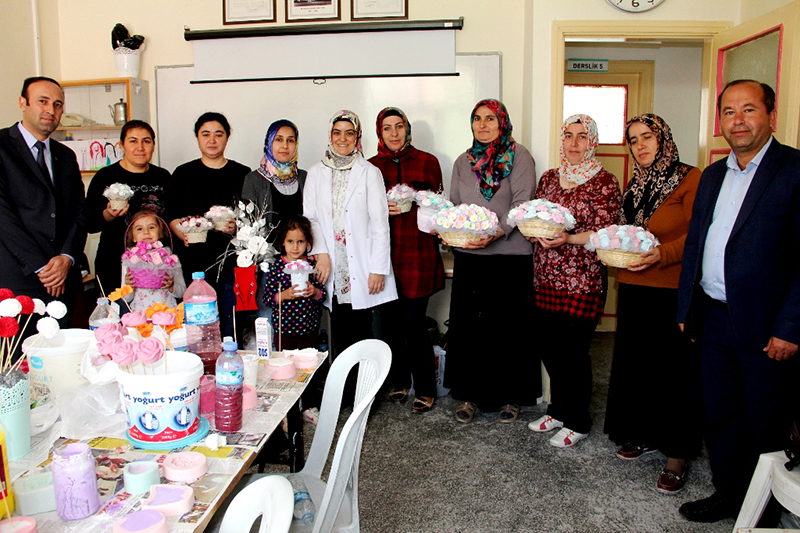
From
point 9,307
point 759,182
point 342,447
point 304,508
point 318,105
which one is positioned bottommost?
point 304,508

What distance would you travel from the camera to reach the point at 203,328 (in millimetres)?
1783

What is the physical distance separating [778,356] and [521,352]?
1326mm

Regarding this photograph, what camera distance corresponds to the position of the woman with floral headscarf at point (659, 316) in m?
2.43

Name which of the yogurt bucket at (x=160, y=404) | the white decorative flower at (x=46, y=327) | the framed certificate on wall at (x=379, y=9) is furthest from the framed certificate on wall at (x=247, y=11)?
the yogurt bucket at (x=160, y=404)

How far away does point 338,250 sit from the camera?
3.06 m

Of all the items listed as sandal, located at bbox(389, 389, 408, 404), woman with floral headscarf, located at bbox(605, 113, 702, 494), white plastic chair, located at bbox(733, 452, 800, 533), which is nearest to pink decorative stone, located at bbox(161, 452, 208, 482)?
white plastic chair, located at bbox(733, 452, 800, 533)

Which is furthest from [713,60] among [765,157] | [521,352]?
[521,352]

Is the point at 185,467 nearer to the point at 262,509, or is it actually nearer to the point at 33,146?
the point at 262,509

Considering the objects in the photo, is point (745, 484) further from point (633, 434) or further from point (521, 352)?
point (521, 352)

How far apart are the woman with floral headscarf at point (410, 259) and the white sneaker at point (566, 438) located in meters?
0.75

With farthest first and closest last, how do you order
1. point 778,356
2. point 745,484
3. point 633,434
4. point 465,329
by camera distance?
→ point 465,329
point 633,434
point 745,484
point 778,356

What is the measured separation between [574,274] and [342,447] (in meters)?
1.73

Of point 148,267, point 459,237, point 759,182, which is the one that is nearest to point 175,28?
point 148,267

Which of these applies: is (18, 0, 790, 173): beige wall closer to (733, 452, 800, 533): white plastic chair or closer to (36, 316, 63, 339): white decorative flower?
(733, 452, 800, 533): white plastic chair
